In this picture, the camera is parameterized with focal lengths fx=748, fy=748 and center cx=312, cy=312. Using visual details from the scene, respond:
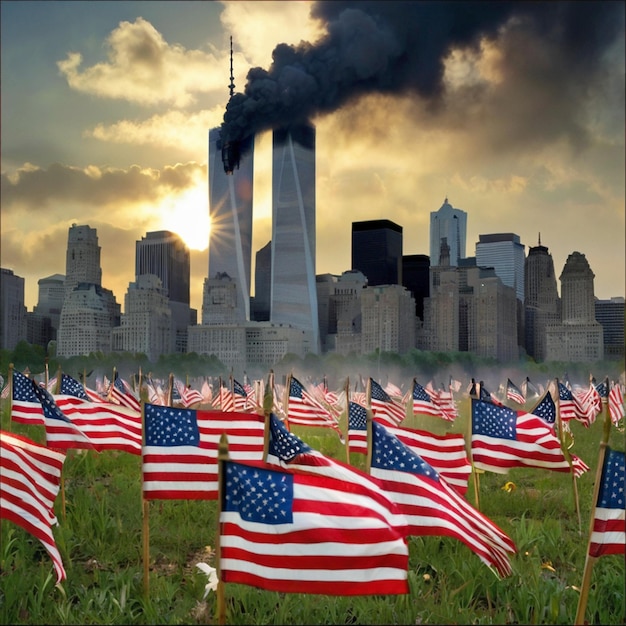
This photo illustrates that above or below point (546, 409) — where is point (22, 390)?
above

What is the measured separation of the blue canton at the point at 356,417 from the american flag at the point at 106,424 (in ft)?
13.2

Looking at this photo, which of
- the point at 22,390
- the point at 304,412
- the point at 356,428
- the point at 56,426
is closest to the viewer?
the point at 56,426

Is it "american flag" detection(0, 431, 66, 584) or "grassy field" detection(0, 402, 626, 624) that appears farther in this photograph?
"grassy field" detection(0, 402, 626, 624)

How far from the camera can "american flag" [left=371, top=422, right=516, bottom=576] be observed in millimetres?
7055

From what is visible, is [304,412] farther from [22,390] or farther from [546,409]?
[22,390]

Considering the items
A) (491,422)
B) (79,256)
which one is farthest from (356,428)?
(79,256)

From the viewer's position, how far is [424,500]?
280 inches

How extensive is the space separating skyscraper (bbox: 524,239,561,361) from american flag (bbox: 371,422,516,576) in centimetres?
15805

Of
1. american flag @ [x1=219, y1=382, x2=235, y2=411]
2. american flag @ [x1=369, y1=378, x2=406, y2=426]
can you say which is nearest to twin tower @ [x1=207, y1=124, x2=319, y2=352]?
american flag @ [x1=219, y1=382, x2=235, y2=411]

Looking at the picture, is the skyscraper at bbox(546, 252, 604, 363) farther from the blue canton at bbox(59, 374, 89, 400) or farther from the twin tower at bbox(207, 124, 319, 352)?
the blue canton at bbox(59, 374, 89, 400)

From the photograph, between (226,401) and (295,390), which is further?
(226,401)

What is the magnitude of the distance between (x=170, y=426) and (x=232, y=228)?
171344 millimetres

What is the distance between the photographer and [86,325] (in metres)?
128

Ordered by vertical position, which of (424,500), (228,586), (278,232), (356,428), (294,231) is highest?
(278,232)
